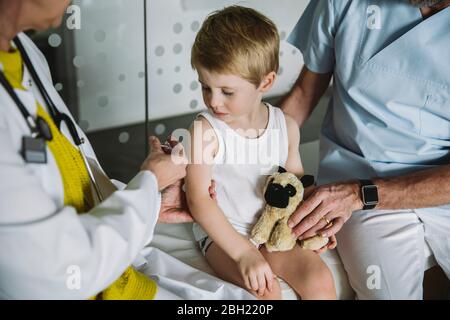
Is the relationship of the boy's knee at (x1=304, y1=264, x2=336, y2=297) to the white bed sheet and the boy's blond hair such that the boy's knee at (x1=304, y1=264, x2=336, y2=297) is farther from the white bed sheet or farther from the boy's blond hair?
the boy's blond hair

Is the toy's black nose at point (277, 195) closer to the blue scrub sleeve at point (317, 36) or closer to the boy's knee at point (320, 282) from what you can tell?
the boy's knee at point (320, 282)

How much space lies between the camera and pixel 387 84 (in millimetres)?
1465

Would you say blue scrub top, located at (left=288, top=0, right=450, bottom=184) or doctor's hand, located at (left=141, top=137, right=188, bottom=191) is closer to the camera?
doctor's hand, located at (left=141, top=137, right=188, bottom=191)

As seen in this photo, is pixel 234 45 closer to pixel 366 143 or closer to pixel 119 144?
pixel 366 143

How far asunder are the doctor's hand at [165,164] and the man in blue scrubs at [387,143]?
0.32 m

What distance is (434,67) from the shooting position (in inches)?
55.6

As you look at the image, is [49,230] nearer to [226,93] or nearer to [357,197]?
[226,93]

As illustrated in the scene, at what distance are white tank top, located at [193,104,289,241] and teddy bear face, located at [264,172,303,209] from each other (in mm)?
54

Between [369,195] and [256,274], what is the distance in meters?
0.36

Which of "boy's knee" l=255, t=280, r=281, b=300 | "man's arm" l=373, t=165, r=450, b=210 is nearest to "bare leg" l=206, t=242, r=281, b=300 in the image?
"boy's knee" l=255, t=280, r=281, b=300

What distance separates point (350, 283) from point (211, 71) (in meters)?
0.63

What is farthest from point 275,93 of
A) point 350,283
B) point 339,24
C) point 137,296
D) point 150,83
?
point 137,296

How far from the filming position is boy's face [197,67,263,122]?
125 centimetres

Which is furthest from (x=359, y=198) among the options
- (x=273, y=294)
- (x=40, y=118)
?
(x=40, y=118)
